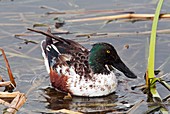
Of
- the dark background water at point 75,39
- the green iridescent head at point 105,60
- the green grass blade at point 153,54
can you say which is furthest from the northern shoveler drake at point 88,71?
A: the green grass blade at point 153,54

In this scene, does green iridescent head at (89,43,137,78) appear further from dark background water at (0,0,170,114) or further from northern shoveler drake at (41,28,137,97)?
dark background water at (0,0,170,114)

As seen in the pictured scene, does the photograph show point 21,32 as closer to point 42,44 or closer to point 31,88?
point 42,44

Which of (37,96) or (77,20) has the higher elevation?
(77,20)

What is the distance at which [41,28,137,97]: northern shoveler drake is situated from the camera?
25.0ft

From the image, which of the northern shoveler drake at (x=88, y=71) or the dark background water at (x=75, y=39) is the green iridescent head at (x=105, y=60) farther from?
the dark background water at (x=75, y=39)

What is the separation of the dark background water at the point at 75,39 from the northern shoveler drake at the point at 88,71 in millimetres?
115

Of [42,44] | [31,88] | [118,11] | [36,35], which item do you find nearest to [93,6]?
[118,11]

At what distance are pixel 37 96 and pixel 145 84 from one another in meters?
1.31

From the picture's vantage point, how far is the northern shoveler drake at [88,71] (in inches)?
300

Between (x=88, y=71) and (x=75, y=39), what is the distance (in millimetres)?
1533

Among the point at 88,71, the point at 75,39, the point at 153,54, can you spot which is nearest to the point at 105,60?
the point at 88,71

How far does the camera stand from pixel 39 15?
32.5ft

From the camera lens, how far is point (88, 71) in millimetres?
7672

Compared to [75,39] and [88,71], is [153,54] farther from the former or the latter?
[75,39]
